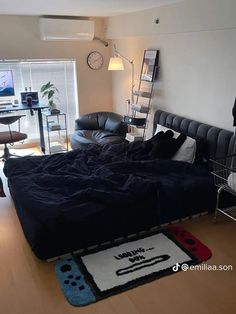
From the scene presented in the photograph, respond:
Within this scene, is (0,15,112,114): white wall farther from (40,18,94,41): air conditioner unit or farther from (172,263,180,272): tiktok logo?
(172,263,180,272): tiktok logo

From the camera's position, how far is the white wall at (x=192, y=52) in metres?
3.35

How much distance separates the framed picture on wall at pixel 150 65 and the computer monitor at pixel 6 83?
2216mm

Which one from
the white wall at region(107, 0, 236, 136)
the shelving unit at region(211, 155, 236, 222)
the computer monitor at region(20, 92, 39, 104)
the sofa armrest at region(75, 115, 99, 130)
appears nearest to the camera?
the shelving unit at region(211, 155, 236, 222)

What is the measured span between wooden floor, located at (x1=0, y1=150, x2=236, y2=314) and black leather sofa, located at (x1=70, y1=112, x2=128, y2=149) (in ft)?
7.63

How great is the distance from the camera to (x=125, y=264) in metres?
2.50

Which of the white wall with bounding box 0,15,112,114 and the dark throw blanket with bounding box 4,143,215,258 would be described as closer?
the dark throw blanket with bounding box 4,143,215,258

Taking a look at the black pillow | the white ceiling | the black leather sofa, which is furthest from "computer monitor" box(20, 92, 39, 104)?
the black pillow

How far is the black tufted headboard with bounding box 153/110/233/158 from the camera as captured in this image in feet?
11.1

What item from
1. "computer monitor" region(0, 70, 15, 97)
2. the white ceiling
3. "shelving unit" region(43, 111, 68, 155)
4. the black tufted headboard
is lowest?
"shelving unit" region(43, 111, 68, 155)

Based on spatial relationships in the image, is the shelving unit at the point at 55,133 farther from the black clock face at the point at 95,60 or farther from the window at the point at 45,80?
the black clock face at the point at 95,60

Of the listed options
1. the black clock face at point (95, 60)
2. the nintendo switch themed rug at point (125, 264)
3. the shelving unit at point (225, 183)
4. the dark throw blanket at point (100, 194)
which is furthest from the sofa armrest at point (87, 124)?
the nintendo switch themed rug at point (125, 264)

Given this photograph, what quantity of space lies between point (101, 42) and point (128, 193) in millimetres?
3837

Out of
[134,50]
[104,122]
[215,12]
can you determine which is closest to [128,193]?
[215,12]

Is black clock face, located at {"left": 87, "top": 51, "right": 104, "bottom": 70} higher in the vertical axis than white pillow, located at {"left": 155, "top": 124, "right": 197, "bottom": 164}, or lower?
higher
